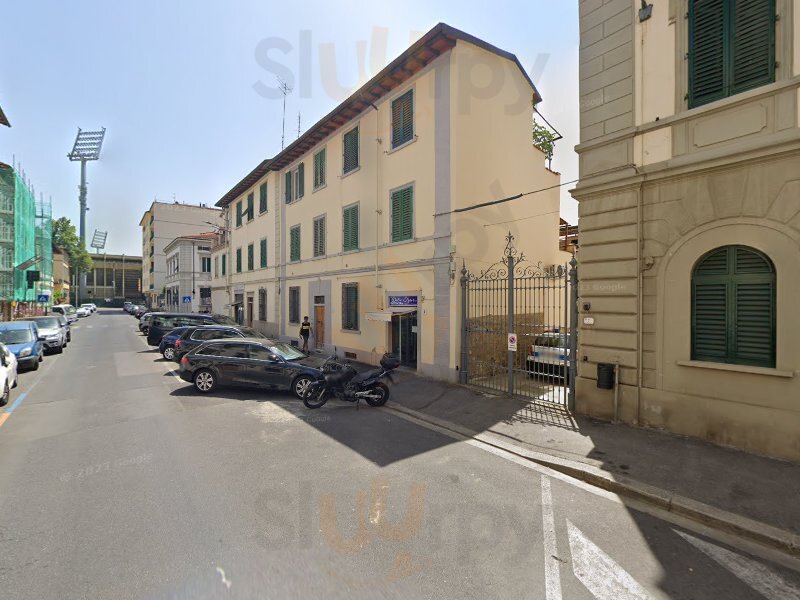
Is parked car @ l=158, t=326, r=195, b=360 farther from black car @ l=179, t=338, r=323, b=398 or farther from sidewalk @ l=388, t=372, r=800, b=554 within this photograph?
sidewalk @ l=388, t=372, r=800, b=554

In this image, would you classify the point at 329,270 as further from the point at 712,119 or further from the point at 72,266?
the point at 72,266

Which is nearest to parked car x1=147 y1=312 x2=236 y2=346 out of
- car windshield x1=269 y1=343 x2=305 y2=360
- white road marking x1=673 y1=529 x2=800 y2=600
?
car windshield x1=269 y1=343 x2=305 y2=360

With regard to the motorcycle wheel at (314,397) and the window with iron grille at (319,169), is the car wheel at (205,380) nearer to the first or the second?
the motorcycle wheel at (314,397)

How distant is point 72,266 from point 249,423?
80922 millimetres

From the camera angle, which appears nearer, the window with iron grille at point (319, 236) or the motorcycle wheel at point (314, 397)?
the motorcycle wheel at point (314, 397)

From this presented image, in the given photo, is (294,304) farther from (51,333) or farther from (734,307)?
(734,307)

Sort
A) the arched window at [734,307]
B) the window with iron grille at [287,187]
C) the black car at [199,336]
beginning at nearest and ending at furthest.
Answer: the arched window at [734,307]
the black car at [199,336]
the window with iron grille at [287,187]

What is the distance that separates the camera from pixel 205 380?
33.0 feet

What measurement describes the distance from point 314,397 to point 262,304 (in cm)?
1648

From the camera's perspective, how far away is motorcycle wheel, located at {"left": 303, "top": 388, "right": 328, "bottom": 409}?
28.6 feet

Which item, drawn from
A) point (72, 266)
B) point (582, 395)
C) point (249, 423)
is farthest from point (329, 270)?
point (72, 266)

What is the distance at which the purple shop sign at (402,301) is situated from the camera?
12438mm

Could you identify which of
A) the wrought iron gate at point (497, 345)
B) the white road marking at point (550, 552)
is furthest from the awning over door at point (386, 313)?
the white road marking at point (550, 552)

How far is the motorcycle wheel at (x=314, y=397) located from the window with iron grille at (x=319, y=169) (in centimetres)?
1140
